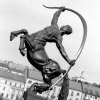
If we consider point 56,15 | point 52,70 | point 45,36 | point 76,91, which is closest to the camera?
point 52,70

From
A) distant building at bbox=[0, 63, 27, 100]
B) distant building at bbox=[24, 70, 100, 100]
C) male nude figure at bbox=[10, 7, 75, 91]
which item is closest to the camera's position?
male nude figure at bbox=[10, 7, 75, 91]

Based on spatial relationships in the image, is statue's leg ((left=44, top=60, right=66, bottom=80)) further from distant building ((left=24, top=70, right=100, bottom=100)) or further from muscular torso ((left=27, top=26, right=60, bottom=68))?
distant building ((left=24, top=70, right=100, bottom=100))

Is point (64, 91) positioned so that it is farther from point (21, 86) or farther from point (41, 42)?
point (21, 86)

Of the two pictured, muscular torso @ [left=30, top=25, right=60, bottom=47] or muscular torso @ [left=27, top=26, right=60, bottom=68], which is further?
muscular torso @ [left=30, top=25, right=60, bottom=47]

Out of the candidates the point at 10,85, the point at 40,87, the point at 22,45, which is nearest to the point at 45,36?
the point at 22,45

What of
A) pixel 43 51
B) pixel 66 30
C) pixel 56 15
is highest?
pixel 56 15

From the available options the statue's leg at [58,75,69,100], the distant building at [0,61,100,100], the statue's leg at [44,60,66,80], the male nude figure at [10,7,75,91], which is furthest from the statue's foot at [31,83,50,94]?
the distant building at [0,61,100,100]

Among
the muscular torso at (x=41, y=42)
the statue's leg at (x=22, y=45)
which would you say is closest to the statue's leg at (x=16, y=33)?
the statue's leg at (x=22, y=45)

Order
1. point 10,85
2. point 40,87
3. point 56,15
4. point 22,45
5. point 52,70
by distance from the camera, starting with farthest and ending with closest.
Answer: point 10,85 → point 56,15 → point 52,70 → point 40,87 → point 22,45

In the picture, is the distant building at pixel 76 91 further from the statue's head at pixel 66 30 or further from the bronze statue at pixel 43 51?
the bronze statue at pixel 43 51

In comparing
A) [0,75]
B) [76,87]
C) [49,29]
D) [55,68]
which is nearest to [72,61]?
[55,68]

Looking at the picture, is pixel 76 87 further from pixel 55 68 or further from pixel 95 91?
pixel 55 68

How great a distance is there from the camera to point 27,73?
366 feet

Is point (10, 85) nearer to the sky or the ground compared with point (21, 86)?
nearer to the sky
